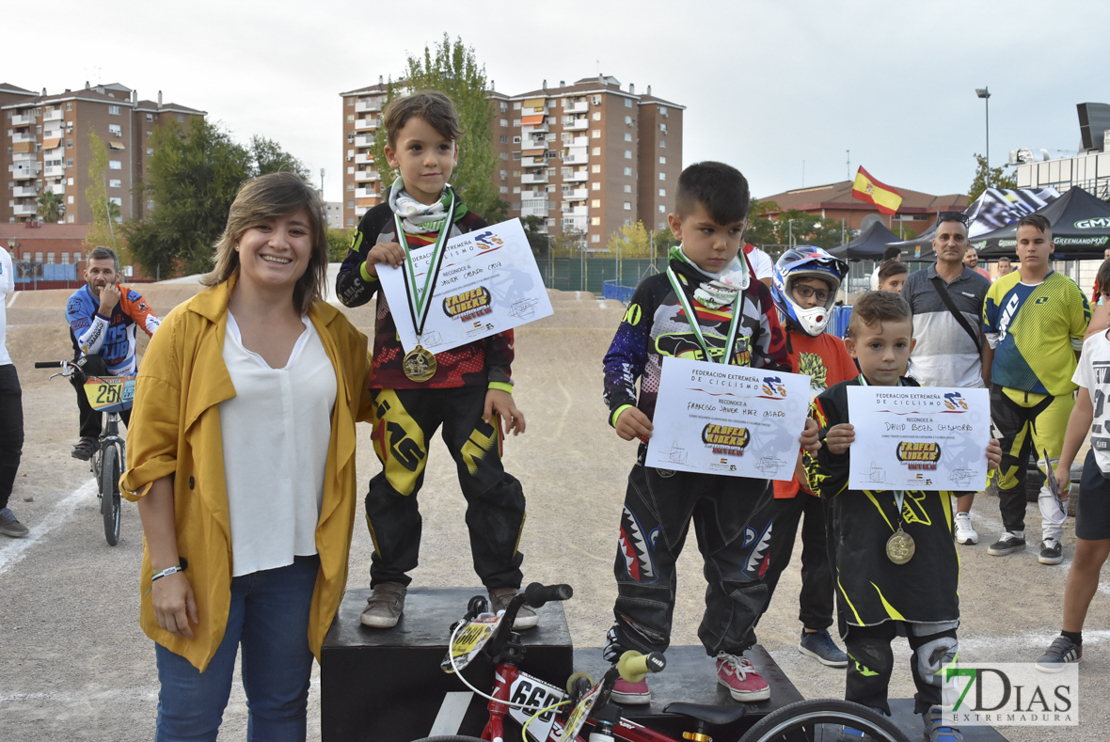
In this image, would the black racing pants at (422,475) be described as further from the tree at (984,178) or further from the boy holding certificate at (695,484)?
the tree at (984,178)

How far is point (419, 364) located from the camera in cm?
298

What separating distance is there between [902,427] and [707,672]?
3.74ft

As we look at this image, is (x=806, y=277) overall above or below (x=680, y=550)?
above

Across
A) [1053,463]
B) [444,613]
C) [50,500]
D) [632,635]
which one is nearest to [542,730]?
[632,635]

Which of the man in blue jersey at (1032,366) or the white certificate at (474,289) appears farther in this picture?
the man in blue jersey at (1032,366)

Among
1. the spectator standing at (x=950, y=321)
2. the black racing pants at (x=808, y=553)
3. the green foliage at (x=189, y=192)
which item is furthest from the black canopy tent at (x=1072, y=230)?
the green foliage at (x=189, y=192)

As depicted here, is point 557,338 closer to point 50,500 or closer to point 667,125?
point 50,500

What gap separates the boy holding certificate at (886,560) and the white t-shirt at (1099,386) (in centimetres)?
143

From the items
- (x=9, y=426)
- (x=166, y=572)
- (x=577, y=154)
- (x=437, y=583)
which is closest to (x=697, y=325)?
(x=166, y=572)

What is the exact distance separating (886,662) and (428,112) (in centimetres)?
253

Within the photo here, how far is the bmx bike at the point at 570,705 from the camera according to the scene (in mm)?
2424

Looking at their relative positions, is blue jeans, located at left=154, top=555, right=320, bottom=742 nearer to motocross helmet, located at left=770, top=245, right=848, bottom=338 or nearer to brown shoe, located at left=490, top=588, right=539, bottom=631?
brown shoe, located at left=490, top=588, right=539, bottom=631

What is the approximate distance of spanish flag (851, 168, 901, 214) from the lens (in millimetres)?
19834

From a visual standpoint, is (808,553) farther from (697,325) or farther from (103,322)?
(103,322)
